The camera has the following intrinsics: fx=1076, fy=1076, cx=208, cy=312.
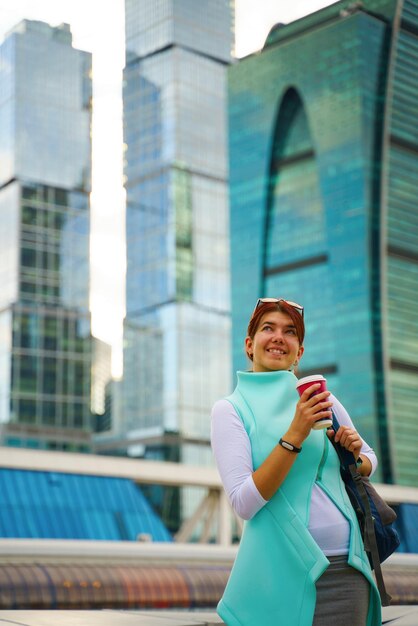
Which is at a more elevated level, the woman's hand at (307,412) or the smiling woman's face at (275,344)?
the smiling woman's face at (275,344)

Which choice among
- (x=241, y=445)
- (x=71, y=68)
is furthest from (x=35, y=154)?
(x=241, y=445)

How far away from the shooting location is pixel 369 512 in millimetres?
3379

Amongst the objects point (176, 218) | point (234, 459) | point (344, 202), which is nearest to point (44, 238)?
point (176, 218)

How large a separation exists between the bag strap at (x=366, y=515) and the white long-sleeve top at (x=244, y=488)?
80mm

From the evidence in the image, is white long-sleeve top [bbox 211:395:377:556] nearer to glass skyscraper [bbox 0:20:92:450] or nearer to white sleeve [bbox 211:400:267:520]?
white sleeve [bbox 211:400:267:520]

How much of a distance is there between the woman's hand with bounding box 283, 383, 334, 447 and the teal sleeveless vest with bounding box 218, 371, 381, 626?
162mm

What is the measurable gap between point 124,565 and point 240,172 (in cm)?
10331

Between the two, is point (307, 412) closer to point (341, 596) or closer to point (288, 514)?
point (288, 514)

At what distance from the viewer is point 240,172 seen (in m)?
127

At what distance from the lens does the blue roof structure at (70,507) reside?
3238 cm

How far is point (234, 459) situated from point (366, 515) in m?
0.45

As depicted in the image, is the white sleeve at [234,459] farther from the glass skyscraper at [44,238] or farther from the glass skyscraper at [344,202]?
the glass skyscraper at [44,238]

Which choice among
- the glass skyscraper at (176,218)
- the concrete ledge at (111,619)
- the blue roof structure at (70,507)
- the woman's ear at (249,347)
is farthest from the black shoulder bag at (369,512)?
the glass skyscraper at (176,218)

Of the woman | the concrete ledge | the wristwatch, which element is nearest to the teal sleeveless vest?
the woman
